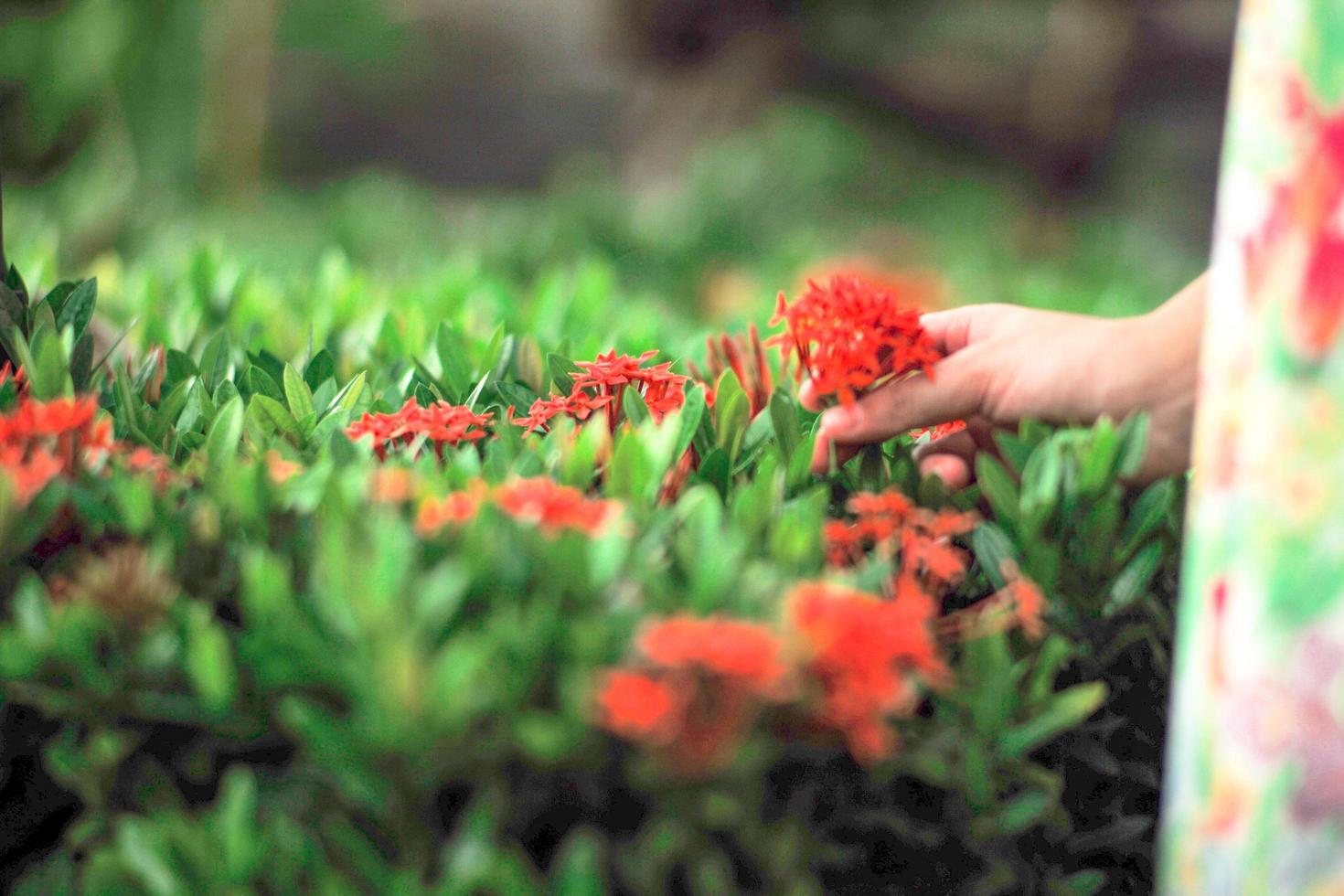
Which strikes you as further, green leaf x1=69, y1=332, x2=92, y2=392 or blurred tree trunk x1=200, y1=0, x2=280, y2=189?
blurred tree trunk x1=200, y1=0, x2=280, y2=189

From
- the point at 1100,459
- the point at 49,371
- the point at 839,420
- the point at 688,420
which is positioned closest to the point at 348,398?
the point at 49,371

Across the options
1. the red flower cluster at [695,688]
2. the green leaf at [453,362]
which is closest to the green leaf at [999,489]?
the red flower cluster at [695,688]

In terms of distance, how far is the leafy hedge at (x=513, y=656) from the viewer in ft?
4.43

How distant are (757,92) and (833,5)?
0.82 metres

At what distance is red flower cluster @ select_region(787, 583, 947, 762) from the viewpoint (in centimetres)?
130

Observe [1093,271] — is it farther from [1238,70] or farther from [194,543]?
[194,543]

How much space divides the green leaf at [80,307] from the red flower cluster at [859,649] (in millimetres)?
1418

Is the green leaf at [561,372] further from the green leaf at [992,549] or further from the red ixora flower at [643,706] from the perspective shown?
the red ixora flower at [643,706]

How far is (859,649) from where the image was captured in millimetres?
1304

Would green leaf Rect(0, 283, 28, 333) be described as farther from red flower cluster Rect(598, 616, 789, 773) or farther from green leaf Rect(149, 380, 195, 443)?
red flower cluster Rect(598, 616, 789, 773)

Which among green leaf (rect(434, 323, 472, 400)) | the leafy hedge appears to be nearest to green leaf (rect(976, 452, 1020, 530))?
the leafy hedge

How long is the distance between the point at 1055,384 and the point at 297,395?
3.70 feet

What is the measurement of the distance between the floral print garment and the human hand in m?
0.38

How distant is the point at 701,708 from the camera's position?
1.30m
